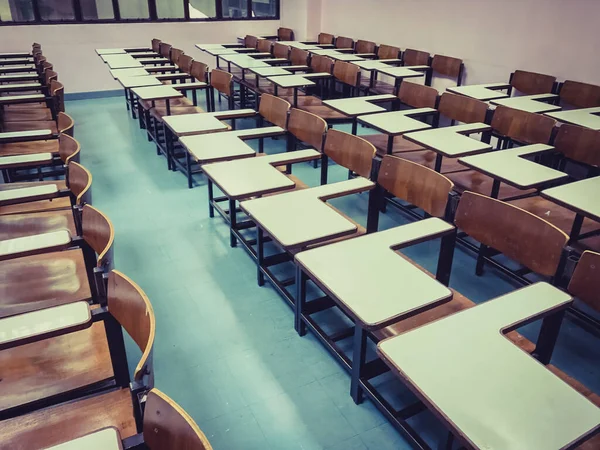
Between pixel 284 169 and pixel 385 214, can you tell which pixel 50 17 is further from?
pixel 385 214

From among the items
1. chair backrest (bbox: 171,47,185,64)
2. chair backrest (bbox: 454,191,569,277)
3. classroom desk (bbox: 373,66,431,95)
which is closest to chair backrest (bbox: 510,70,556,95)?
classroom desk (bbox: 373,66,431,95)

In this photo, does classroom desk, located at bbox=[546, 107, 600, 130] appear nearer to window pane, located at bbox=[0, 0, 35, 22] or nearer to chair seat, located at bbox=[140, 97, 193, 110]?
chair seat, located at bbox=[140, 97, 193, 110]

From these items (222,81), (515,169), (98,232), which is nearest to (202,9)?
(222,81)

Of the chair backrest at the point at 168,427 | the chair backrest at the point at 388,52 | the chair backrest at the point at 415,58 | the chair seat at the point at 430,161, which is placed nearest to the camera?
the chair backrest at the point at 168,427

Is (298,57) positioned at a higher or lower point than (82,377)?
higher

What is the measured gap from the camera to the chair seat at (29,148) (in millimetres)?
3573

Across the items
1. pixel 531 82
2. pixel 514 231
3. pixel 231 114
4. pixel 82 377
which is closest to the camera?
pixel 82 377

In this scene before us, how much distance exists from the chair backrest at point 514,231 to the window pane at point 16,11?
6.70 meters

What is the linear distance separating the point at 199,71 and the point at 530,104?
3.17 meters

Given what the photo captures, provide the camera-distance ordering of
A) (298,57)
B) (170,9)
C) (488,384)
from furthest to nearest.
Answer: (170,9)
(298,57)
(488,384)

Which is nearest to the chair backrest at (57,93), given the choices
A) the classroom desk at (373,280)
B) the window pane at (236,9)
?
the classroom desk at (373,280)

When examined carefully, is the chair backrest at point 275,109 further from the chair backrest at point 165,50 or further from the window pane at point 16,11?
the window pane at point 16,11

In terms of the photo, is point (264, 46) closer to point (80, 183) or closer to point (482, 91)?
point (482, 91)

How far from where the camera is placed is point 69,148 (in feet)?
8.73
